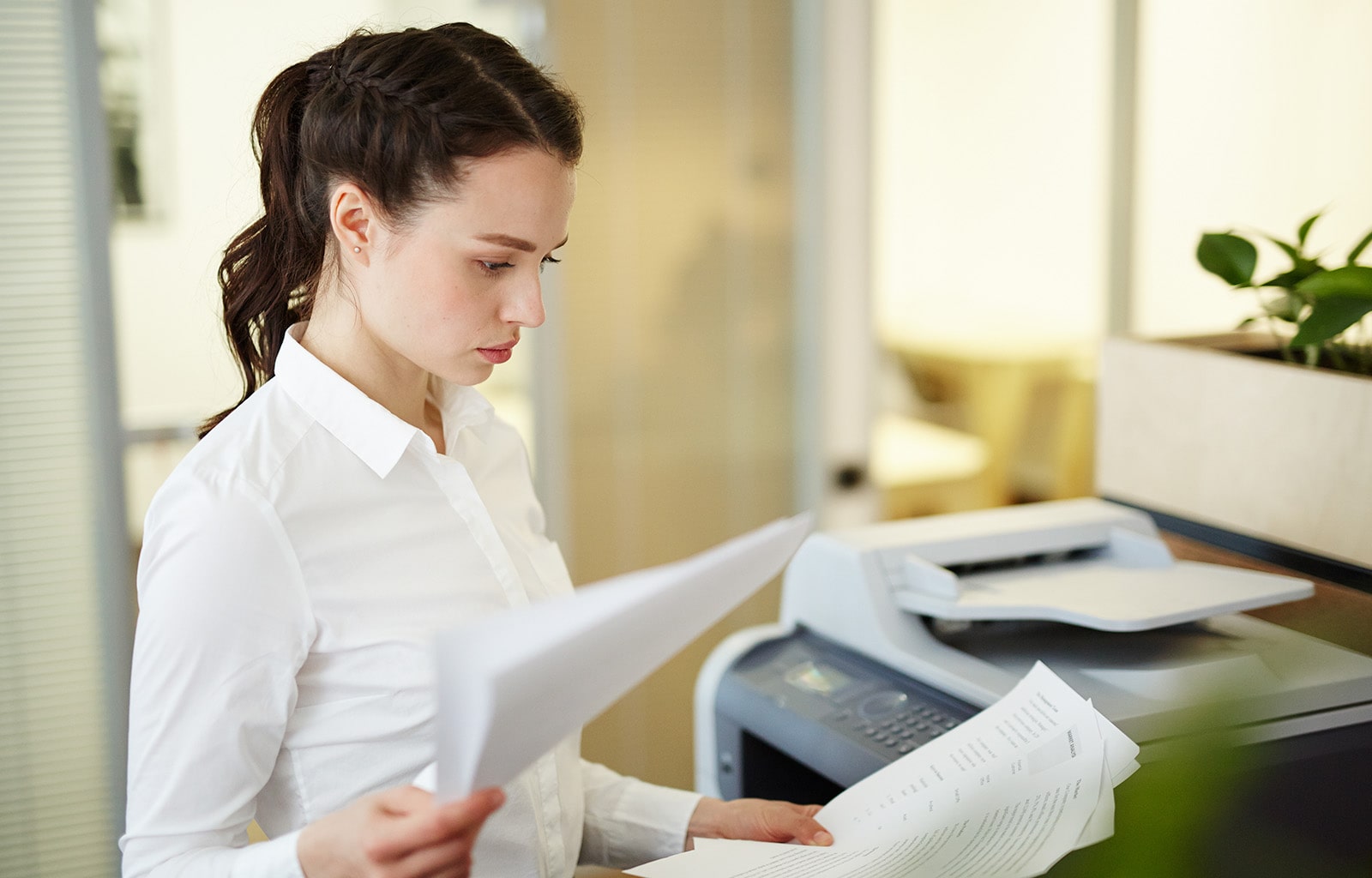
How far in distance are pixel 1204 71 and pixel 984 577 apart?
1.78 m

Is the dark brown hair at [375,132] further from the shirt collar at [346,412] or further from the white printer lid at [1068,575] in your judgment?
the white printer lid at [1068,575]

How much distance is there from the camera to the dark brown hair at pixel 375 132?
40.1 inches

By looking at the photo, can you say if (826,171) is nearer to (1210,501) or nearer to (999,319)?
(999,319)

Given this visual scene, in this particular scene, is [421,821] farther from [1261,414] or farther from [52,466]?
[52,466]

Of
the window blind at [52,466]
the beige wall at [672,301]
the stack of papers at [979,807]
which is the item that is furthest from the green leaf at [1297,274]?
the window blind at [52,466]

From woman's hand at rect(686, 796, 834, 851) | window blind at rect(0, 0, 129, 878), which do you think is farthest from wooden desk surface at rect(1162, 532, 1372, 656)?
window blind at rect(0, 0, 129, 878)

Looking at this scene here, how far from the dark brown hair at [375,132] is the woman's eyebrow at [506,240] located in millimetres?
51

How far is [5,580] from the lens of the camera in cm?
219

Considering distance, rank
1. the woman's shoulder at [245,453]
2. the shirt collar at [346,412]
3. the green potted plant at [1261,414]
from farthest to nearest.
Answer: the green potted plant at [1261,414], the shirt collar at [346,412], the woman's shoulder at [245,453]

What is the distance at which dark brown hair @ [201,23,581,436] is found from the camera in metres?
1.02

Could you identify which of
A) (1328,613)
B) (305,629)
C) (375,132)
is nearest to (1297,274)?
(1328,613)

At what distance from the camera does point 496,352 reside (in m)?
1.08

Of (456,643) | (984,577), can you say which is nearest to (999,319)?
(984,577)

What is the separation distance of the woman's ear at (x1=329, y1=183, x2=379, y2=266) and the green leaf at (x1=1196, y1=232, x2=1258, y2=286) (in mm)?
985
